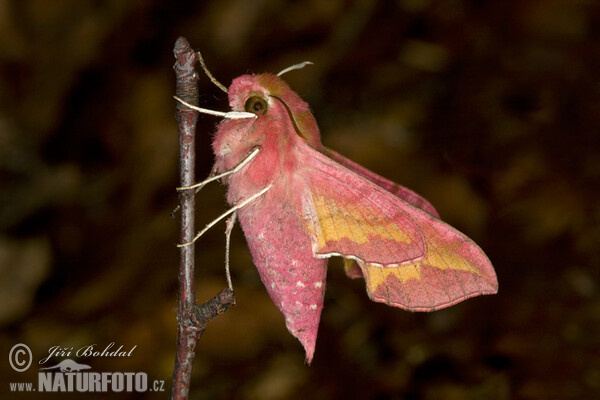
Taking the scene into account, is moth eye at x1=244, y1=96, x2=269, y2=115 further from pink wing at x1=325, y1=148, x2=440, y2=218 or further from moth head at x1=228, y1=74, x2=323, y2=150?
pink wing at x1=325, y1=148, x2=440, y2=218

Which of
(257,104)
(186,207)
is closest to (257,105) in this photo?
(257,104)

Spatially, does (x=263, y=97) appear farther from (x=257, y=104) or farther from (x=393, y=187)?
(x=393, y=187)

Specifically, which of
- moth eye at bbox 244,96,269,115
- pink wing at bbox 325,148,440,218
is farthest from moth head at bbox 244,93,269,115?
pink wing at bbox 325,148,440,218

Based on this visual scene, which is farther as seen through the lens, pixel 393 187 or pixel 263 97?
pixel 393 187

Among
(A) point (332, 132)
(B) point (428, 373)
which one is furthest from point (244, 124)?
(B) point (428, 373)

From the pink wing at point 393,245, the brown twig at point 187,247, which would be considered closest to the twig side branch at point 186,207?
the brown twig at point 187,247

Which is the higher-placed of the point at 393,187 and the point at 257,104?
the point at 257,104
